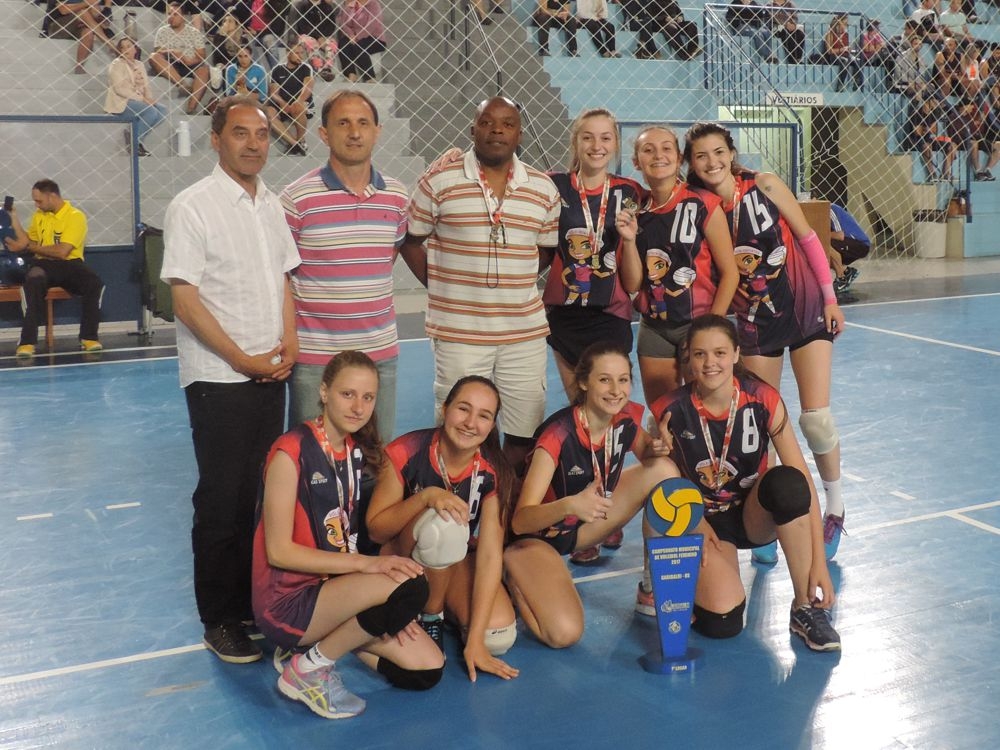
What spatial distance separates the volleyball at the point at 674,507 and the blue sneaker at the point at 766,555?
0.89 meters

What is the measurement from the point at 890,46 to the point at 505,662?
519 inches

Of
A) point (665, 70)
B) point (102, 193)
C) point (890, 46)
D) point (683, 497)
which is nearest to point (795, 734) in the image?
point (683, 497)

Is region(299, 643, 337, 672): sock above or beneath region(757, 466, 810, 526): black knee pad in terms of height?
beneath

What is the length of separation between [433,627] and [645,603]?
27.7 inches

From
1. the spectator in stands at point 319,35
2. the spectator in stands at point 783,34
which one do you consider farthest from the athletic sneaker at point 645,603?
the spectator in stands at point 783,34

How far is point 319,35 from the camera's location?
35.8 feet

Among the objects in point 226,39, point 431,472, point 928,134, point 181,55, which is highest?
point 226,39

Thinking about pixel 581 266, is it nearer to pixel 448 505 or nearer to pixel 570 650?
pixel 448 505

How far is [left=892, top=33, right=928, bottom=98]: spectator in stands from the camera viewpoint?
14250 millimetres

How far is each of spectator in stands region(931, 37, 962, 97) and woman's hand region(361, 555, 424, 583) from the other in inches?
528

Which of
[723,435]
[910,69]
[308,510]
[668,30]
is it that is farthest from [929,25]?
[308,510]

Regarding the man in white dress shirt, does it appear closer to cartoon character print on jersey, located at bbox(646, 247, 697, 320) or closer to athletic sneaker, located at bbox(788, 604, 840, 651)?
cartoon character print on jersey, located at bbox(646, 247, 697, 320)

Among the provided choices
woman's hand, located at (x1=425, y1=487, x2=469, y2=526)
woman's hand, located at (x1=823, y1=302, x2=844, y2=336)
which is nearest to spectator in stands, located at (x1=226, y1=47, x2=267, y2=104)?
woman's hand, located at (x1=823, y1=302, x2=844, y2=336)

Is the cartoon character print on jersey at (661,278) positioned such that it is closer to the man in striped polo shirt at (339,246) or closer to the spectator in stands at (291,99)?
the man in striped polo shirt at (339,246)
